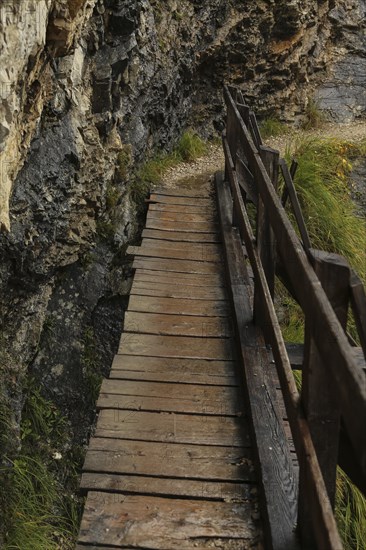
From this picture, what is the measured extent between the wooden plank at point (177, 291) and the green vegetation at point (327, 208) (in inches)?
42.8

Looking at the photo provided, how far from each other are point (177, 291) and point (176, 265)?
58cm

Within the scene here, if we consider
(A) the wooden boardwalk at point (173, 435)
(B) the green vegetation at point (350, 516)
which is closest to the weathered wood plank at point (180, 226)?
(A) the wooden boardwalk at point (173, 435)

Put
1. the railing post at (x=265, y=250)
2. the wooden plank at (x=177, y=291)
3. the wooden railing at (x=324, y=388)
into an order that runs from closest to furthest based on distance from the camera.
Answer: the wooden railing at (x=324, y=388) < the railing post at (x=265, y=250) < the wooden plank at (x=177, y=291)

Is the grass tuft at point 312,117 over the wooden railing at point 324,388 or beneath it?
beneath

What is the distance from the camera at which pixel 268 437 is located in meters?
3.29

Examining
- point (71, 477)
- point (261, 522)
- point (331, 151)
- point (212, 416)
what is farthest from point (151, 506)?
point (331, 151)

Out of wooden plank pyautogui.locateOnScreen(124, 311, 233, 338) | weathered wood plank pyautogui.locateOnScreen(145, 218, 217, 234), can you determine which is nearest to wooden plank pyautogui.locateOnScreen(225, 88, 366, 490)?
wooden plank pyautogui.locateOnScreen(124, 311, 233, 338)

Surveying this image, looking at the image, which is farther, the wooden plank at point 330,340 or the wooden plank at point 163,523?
the wooden plank at point 163,523

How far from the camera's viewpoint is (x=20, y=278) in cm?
499

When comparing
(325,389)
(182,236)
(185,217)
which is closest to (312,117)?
(185,217)

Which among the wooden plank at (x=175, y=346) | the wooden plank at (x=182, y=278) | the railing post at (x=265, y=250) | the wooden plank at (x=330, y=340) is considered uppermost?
the wooden plank at (x=330, y=340)

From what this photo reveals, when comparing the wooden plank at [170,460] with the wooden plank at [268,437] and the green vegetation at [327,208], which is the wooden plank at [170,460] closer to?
the wooden plank at [268,437]

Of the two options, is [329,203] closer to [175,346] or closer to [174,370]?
[175,346]

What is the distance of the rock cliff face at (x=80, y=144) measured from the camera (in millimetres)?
3844
